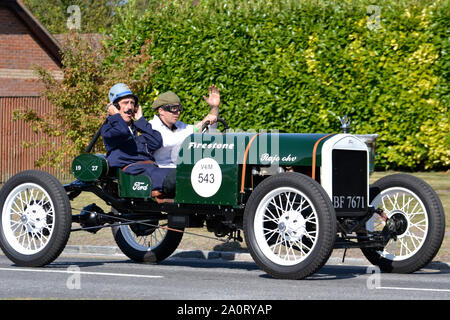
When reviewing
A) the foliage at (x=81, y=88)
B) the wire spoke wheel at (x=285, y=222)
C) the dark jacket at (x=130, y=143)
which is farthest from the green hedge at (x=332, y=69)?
the wire spoke wheel at (x=285, y=222)

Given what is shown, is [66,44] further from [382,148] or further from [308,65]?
[382,148]

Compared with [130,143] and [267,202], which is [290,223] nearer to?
[267,202]

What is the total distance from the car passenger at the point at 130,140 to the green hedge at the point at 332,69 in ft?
29.6

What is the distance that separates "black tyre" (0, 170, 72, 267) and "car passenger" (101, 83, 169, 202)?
0.72 metres

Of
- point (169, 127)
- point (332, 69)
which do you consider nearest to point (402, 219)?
point (169, 127)

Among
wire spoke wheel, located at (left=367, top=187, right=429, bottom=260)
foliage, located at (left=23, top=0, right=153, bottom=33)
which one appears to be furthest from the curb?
foliage, located at (left=23, top=0, right=153, bottom=33)

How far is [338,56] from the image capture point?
717 inches

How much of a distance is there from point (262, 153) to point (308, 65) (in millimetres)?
10253

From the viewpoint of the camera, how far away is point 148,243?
10.3 m

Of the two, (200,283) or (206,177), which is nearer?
(200,283)

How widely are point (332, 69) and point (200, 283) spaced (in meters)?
11.1

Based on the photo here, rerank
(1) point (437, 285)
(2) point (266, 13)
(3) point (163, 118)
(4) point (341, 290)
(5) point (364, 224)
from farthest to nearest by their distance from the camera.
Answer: (2) point (266, 13), (3) point (163, 118), (5) point (364, 224), (1) point (437, 285), (4) point (341, 290)

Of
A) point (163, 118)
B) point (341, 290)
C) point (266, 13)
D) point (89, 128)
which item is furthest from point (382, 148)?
point (341, 290)

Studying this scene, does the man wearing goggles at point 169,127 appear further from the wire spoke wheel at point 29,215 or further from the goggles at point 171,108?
the wire spoke wheel at point 29,215
